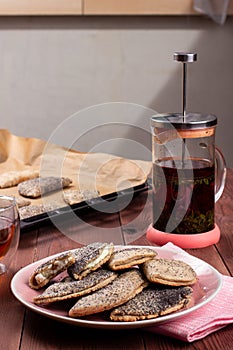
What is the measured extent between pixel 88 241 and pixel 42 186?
0.36m

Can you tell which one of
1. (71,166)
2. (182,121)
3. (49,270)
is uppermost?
(182,121)

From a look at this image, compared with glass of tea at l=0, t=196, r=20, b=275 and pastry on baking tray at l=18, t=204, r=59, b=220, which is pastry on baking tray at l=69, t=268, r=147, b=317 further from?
pastry on baking tray at l=18, t=204, r=59, b=220

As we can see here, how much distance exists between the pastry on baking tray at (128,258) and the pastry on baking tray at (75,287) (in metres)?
0.02

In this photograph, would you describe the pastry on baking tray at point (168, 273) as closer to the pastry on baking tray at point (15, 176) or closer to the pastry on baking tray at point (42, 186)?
the pastry on baking tray at point (42, 186)

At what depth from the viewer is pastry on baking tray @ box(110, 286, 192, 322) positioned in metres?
0.85

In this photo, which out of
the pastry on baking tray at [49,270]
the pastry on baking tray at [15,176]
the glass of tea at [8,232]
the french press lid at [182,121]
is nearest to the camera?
the pastry on baking tray at [49,270]

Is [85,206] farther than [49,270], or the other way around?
[85,206]

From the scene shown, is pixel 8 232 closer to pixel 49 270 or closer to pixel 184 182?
pixel 49 270

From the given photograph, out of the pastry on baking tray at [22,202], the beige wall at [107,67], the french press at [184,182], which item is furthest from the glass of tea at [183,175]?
the beige wall at [107,67]

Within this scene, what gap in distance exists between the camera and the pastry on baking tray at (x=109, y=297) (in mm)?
852

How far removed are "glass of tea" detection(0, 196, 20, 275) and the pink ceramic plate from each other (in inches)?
2.9

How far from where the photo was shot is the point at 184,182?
4.09ft

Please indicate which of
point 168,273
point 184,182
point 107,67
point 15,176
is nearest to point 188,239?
point 184,182

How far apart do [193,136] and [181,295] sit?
0.41m
